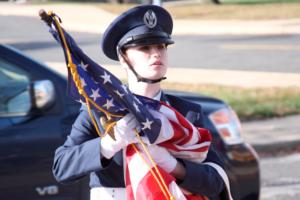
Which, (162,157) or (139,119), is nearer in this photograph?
(139,119)

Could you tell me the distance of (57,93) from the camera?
181 inches

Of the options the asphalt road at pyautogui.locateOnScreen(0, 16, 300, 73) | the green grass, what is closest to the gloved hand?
the green grass

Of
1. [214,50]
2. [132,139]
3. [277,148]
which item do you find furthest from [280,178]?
[214,50]

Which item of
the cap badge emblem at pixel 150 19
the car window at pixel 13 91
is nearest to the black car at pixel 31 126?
the car window at pixel 13 91

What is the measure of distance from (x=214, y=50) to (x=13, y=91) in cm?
1380

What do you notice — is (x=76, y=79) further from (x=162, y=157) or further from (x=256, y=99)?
(x=256, y=99)

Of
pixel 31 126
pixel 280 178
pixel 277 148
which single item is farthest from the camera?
pixel 277 148

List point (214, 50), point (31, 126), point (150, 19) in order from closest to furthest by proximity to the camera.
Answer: point (150, 19)
point (31, 126)
point (214, 50)

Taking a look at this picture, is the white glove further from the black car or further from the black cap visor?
the black car

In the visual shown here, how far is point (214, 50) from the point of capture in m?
18.3

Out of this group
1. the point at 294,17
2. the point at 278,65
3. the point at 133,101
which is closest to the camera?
the point at 133,101

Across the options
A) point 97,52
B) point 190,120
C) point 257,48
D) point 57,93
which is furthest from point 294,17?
point 190,120

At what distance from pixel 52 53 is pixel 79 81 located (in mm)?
15755

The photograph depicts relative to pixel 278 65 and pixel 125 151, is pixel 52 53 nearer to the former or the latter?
pixel 278 65
